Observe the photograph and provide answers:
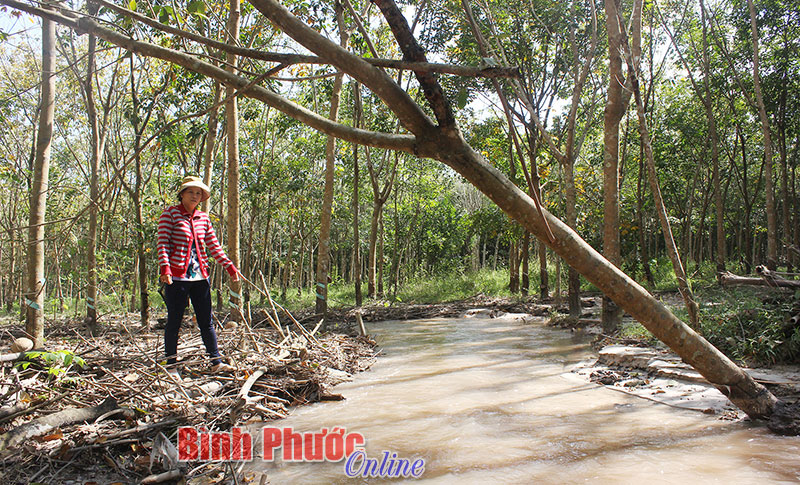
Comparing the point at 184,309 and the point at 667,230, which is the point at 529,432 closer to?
the point at 184,309

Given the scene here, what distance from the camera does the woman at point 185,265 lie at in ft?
13.7

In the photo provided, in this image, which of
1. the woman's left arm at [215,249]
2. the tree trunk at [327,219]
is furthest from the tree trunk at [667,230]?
the tree trunk at [327,219]

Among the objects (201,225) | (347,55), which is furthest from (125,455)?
(347,55)

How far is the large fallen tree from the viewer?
223 cm

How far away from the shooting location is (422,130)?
2336mm

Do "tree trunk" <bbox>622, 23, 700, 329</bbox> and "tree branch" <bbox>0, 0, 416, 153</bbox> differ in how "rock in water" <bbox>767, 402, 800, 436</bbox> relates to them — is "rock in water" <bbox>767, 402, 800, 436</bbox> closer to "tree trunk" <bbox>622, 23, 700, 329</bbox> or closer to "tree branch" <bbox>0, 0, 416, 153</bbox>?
"tree trunk" <bbox>622, 23, 700, 329</bbox>

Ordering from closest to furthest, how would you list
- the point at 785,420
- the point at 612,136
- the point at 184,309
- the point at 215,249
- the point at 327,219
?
1. the point at 785,420
2. the point at 184,309
3. the point at 215,249
4. the point at 612,136
5. the point at 327,219

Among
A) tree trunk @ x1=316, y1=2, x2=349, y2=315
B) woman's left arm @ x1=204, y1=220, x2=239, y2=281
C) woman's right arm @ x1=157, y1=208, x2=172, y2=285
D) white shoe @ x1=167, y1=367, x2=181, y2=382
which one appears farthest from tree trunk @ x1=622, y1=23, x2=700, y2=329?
tree trunk @ x1=316, y1=2, x2=349, y2=315

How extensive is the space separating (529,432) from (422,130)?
91.5 inches

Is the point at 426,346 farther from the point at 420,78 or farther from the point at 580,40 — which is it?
the point at 580,40

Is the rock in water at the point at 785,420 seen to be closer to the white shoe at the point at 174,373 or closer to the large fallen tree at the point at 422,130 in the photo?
the large fallen tree at the point at 422,130

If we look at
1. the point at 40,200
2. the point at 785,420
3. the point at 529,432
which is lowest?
the point at 529,432

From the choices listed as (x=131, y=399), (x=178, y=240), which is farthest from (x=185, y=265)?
(x=131, y=399)

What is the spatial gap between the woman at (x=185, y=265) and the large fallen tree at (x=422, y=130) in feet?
6.62
